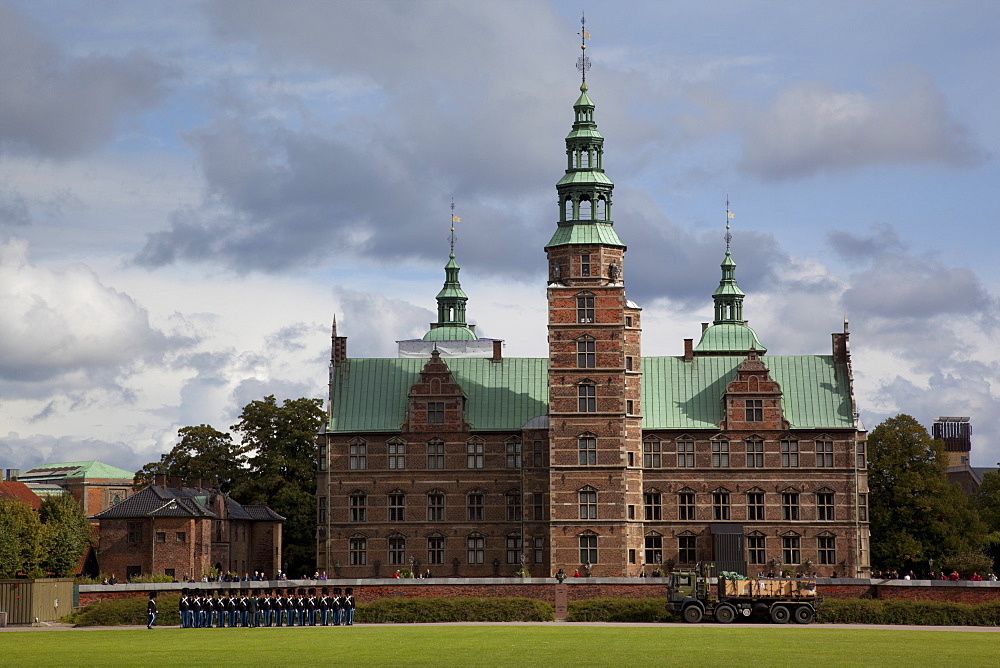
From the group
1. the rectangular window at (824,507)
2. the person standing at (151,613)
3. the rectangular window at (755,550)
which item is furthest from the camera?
the rectangular window at (824,507)

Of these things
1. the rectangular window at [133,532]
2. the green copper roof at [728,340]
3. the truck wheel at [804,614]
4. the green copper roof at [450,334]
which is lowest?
the truck wheel at [804,614]

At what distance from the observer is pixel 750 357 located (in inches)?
3346

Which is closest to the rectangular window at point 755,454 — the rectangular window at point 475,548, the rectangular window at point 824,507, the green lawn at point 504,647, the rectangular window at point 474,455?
the rectangular window at point 824,507

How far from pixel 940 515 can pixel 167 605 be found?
164ft

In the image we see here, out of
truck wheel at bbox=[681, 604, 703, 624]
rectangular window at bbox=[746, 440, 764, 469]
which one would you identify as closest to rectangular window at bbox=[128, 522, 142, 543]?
rectangular window at bbox=[746, 440, 764, 469]

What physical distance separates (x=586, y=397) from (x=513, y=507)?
7.89 meters

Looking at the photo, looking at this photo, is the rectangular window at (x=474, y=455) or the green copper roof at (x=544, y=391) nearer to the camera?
the green copper roof at (x=544, y=391)

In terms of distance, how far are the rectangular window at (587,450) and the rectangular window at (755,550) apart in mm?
9957

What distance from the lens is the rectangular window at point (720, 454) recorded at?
83.8 metres

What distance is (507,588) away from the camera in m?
66.9

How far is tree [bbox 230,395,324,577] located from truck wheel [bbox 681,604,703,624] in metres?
38.4

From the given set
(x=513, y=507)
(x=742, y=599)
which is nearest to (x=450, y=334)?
(x=513, y=507)

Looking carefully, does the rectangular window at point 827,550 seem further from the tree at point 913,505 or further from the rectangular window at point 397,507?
the rectangular window at point 397,507

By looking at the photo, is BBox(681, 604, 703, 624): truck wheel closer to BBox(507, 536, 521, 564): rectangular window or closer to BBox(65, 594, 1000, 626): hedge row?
BBox(65, 594, 1000, 626): hedge row
